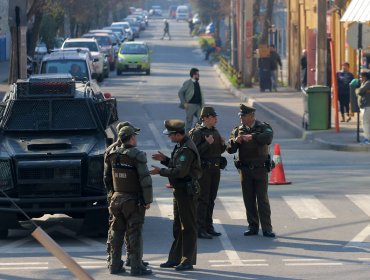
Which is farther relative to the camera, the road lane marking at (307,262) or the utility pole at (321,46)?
the utility pole at (321,46)

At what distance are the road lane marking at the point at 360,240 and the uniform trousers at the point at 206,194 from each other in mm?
1865

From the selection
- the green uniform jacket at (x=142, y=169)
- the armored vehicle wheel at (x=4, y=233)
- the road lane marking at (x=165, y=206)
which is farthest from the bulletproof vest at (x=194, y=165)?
the road lane marking at (x=165, y=206)

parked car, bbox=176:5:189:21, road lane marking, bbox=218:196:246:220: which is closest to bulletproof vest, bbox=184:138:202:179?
road lane marking, bbox=218:196:246:220

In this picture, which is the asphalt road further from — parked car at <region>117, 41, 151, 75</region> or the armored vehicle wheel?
parked car at <region>117, 41, 151, 75</region>

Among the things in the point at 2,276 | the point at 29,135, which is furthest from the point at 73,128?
the point at 2,276

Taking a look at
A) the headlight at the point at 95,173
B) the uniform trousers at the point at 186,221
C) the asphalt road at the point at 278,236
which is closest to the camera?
the uniform trousers at the point at 186,221

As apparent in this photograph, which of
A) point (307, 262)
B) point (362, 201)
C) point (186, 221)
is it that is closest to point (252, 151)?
point (307, 262)

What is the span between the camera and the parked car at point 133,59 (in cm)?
5875

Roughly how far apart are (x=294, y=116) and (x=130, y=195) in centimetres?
2236

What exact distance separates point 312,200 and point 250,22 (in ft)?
100

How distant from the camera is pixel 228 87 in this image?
50875mm

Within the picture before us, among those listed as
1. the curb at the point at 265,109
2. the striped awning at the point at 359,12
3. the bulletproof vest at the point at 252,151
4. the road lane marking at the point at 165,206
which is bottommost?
the curb at the point at 265,109

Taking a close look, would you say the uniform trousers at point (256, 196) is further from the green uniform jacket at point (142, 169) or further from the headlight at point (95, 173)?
the green uniform jacket at point (142, 169)

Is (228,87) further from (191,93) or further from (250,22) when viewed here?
(191,93)
